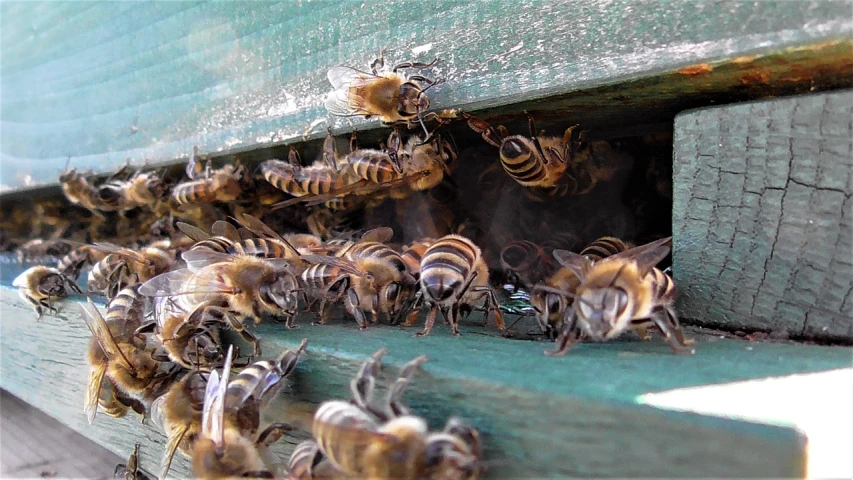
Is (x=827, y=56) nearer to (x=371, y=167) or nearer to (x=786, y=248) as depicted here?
(x=786, y=248)

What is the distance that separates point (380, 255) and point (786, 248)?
1.34m

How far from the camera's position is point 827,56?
119 cm

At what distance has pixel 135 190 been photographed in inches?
134

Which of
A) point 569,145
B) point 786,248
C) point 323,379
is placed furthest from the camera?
point 569,145

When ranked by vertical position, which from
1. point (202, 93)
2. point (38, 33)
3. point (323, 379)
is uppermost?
point (38, 33)

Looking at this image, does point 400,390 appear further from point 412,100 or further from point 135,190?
point 135,190

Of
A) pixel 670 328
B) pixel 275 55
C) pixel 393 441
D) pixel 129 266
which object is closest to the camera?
pixel 393 441

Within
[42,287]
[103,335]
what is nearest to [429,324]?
[103,335]

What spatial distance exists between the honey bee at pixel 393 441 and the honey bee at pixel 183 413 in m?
0.84

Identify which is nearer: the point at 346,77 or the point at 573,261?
the point at 573,261

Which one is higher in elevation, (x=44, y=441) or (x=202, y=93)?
(x=202, y=93)

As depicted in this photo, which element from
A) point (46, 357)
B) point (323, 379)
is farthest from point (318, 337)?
point (46, 357)

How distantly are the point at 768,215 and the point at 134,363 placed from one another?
2.18 metres

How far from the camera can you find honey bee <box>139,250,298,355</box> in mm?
2051
